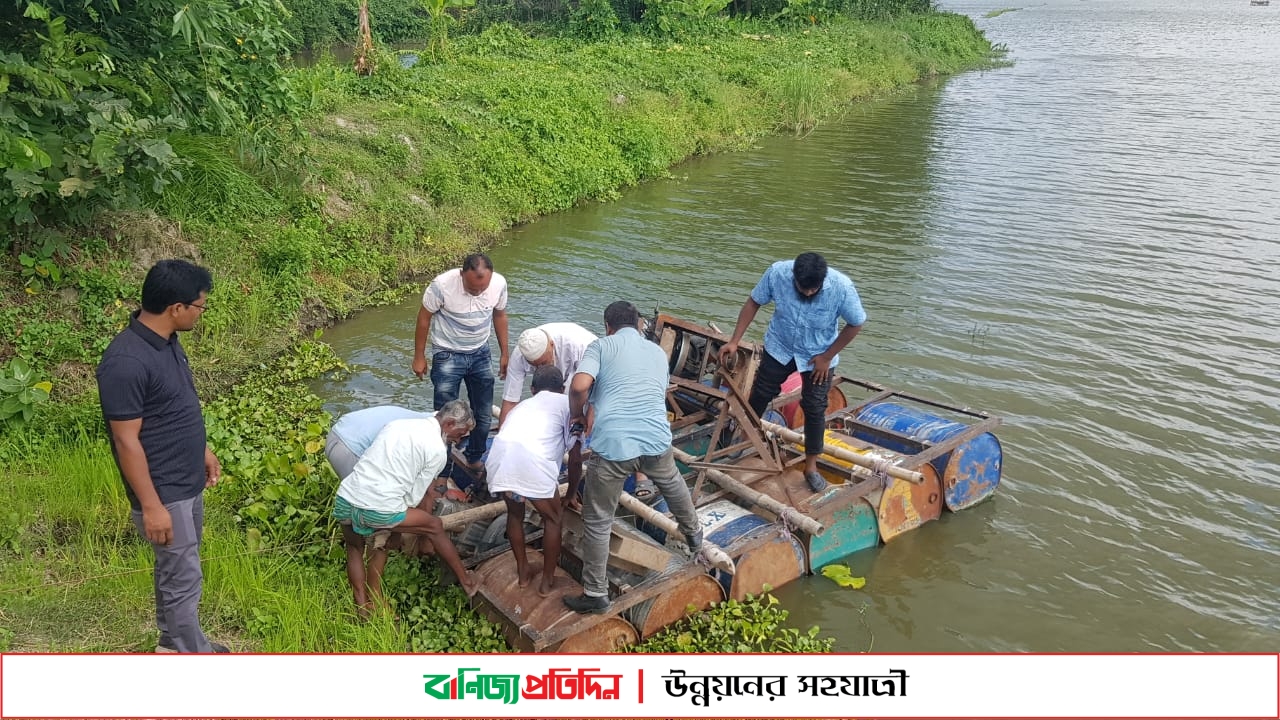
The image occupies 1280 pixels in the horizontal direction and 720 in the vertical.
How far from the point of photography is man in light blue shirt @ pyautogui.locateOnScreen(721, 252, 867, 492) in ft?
23.7

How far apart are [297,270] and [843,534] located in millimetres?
8237

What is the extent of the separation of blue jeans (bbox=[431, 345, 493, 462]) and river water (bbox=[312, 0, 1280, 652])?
2.26 metres

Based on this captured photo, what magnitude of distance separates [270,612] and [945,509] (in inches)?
231

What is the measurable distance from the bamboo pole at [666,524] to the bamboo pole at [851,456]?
5.10ft

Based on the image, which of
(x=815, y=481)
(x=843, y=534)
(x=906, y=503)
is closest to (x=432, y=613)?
(x=815, y=481)

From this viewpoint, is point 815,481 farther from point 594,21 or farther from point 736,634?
point 594,21

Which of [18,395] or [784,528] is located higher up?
[18,395]

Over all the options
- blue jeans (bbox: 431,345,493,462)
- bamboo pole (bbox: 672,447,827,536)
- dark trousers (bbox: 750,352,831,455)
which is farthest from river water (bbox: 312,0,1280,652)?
blue jeans (bbox: 431,345,493,462)

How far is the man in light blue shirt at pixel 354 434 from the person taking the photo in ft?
20.3

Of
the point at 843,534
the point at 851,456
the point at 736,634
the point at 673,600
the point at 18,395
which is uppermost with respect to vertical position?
the point at 18,395

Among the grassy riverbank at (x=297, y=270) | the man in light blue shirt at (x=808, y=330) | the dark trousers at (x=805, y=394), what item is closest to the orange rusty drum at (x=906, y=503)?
the man in light blue shirt at (x=808, y=330)

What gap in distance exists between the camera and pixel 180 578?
16.5 ft

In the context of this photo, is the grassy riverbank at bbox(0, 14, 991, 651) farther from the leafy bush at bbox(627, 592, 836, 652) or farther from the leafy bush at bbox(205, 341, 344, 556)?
the leafy bush at bbox(627, 592, 836, 652)

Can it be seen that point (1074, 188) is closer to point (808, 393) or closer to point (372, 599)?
point (808, 393)
